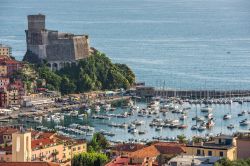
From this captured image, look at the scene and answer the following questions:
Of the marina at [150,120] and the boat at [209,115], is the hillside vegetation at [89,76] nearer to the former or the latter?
the marina at [150,120]

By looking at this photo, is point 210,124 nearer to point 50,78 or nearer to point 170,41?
point 50,78

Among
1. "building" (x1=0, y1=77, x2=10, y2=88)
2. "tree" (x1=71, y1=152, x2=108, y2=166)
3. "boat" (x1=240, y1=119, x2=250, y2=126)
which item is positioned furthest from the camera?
"building" (x1=0, y1=77, x2=10, y2=88)

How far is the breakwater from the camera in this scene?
49531 millimetres

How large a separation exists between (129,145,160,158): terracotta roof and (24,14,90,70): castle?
29240mm

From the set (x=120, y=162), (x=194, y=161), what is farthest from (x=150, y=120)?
(x=194, y=161)

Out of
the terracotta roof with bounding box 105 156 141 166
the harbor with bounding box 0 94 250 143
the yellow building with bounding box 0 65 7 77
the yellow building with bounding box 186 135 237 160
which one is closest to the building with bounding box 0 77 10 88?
the yellow building with bounding box 0 65 7 77

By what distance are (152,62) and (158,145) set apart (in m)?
41.2

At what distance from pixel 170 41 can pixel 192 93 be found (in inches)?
1392

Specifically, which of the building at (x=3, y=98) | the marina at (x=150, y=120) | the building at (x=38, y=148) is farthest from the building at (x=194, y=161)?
the building at (x=3, y=98)

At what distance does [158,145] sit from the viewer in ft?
81.7

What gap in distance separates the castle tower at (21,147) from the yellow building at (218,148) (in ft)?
11.7

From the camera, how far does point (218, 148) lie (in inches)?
794

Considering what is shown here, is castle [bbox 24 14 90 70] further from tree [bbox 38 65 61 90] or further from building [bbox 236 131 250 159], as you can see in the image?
building [bbox 236 131 250 159]

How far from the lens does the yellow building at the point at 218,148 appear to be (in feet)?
65.2
